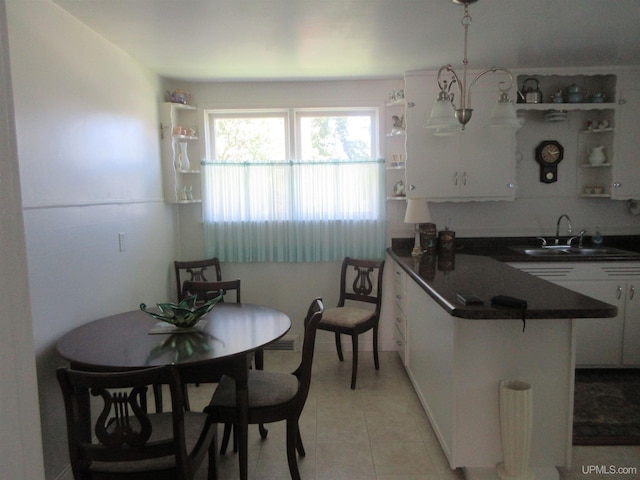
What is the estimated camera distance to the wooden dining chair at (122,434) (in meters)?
1.45

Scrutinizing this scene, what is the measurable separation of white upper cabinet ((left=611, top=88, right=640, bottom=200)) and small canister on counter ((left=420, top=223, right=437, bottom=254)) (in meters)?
1.45

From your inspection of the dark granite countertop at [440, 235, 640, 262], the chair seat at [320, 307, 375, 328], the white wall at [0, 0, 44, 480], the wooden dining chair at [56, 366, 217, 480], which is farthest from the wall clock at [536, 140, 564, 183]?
the white wall at [0, 0, 44, 480]

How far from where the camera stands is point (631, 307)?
333 centimetres

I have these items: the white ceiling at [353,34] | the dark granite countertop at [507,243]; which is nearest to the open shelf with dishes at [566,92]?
the white ceiling at [353,34]

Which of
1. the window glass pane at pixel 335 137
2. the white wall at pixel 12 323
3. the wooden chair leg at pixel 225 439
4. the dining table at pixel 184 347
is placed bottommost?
the wooden chair leg at pixel 225 439

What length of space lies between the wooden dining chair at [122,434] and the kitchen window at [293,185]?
7.76 ft

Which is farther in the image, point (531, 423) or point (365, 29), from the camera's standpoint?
point (365, 29)

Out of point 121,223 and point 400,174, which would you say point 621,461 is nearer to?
point 400,174

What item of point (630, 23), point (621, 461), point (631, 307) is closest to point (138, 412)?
point (621, 461)

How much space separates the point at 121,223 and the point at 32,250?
0.92 metres

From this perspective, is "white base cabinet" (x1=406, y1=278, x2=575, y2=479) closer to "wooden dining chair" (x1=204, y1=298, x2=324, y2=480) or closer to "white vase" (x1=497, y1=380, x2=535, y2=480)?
"white vase" (x1=497, y1=380, x2=535, y2=480)

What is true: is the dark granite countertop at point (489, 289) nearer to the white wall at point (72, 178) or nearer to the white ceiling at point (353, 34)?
the white ceiling at point (353, 34)

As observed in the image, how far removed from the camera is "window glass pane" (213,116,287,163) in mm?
3996

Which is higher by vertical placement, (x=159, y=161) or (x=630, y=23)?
(x=630, y=23)
